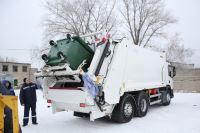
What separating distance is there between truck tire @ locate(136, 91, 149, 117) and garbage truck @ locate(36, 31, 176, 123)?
0.03 meters

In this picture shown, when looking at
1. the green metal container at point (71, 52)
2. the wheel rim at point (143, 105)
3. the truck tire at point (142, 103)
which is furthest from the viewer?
the wheel rim at point (143, 105)

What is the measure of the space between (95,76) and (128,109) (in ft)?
6.54

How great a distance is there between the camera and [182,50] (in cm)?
4688

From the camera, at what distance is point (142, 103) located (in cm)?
953

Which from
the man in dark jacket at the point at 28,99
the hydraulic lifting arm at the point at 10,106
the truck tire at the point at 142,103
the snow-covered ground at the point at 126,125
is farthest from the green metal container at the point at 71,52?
the hydraulic lifting arm at the point at 10,106

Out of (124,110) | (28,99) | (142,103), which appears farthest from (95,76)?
(142,103)

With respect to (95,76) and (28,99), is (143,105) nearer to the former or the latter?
(95,76)

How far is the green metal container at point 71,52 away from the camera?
7.18m

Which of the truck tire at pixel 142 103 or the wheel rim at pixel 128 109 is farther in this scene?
the truck tire at pixel 142 103

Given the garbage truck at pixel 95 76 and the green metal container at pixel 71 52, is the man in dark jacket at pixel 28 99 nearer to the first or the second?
the garbage truck at pixel 95 76

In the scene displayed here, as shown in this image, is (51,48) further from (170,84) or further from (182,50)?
(182,50)

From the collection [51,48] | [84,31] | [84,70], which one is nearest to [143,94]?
[84,70]

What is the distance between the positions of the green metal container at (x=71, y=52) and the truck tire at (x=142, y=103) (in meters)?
2.70

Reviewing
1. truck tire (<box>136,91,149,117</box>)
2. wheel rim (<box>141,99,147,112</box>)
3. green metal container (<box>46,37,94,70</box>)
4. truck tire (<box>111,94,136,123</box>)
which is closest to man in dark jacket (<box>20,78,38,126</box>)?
green metal container (<box>46,37,94,70</box>)
